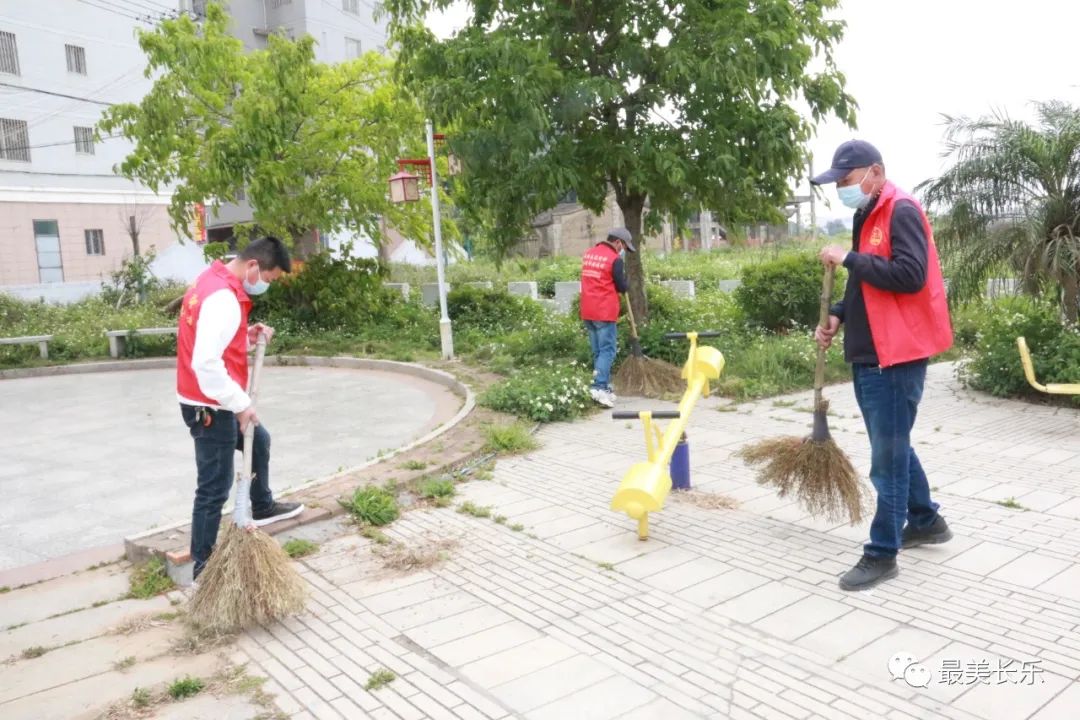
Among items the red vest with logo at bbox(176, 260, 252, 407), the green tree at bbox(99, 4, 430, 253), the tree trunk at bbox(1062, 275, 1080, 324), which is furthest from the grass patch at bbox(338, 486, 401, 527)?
the green tree at bbox(99, 4, 430, 253)

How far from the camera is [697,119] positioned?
9.56 m

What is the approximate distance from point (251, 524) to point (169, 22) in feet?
42.0

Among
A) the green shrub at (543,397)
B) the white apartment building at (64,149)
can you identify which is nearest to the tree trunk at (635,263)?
the green shrub at (543,397)

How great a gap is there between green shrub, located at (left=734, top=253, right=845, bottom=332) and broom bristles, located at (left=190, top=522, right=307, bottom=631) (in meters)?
8.29

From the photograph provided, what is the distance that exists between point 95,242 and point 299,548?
2602cm

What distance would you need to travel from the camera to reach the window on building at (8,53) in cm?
2455

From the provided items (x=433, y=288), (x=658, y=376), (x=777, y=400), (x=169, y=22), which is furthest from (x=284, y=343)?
(x=777, y=400)

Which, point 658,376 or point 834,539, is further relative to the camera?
point 658,376

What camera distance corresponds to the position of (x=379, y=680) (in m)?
3.40

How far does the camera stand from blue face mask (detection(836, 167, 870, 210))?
3.99m

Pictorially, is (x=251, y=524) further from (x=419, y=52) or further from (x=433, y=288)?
(x=433, y=288)

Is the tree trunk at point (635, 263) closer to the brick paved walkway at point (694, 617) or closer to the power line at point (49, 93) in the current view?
the brick paved walkway at point (694, 617)

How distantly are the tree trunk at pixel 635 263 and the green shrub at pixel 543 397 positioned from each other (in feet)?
6.91

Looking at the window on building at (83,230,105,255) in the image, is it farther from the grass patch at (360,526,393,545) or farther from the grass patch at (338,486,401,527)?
the grass patch at (360,526,393,545)
